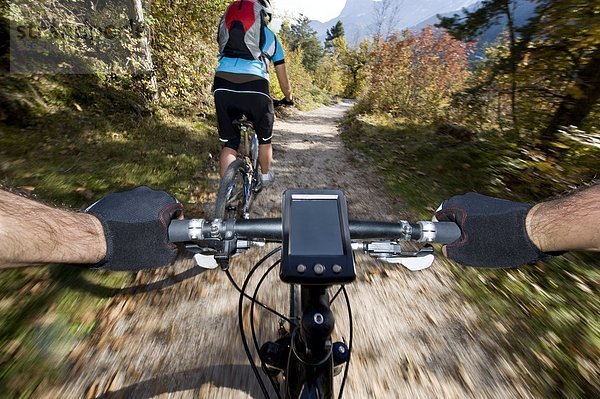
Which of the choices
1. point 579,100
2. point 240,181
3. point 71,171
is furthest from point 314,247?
point 579,100

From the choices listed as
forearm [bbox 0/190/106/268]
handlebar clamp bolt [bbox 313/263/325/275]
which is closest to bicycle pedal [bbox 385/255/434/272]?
handlebar clamp bolt [bbox 313/263/325/275]

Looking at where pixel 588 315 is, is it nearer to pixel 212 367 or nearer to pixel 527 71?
pixel 212 367

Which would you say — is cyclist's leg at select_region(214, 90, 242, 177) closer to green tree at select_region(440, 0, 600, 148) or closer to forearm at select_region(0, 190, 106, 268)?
forearm at select_region(0, 190, 106, 268)

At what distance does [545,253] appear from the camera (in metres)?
0.93

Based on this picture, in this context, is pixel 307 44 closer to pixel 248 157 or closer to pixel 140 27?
pixel 140 27

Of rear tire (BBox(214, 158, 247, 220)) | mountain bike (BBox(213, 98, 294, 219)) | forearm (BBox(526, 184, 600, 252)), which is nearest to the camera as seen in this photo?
forearm (BBox(526, 184, 600, 252))

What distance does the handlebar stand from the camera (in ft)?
3.26

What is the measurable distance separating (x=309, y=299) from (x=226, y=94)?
284 centimetres

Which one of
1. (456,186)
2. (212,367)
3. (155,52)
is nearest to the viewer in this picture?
(212,367)

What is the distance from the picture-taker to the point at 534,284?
9.62 ft

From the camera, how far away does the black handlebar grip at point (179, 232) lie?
99 centimetres

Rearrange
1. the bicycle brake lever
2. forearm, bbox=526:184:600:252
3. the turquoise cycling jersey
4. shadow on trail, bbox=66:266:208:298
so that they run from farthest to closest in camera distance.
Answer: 1. the turquoise cycling jersey
2. shadow on trail, bbox=66:266:208:298
3. the bicycle brake lever
4. forearm, bbox=526:184:600:252

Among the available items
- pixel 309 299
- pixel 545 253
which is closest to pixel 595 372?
pixel 545 253

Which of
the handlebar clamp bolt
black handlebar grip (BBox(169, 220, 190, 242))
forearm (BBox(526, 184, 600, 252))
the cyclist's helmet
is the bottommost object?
black handlebar grip (BBox(169, 220, 190, 242))
